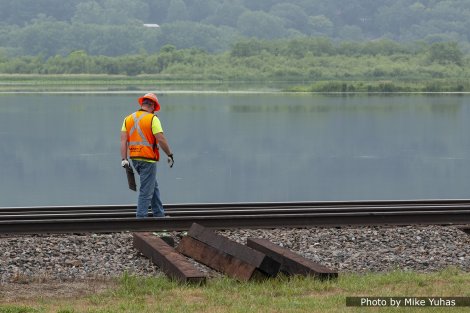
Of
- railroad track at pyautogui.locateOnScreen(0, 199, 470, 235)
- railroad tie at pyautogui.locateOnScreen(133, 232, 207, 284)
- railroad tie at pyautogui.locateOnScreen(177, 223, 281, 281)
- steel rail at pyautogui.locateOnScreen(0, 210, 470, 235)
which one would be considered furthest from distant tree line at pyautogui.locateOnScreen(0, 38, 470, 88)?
railroad tie at pyautogui.locateOnScreen(177, 223, 281, 281)

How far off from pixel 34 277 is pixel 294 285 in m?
2.77

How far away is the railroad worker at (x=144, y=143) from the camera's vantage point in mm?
13938

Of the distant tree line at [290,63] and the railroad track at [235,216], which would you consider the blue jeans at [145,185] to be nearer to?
the railroad track at [235,216]

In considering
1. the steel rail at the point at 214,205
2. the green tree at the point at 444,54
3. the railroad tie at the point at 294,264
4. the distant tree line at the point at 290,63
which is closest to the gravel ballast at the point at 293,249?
the railroad tie at the point at 294,264

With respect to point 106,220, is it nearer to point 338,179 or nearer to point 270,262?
point 270,262

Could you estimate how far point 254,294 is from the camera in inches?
399

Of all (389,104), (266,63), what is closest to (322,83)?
(266,63)

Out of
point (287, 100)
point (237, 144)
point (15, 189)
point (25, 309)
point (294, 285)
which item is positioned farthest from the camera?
point (287, 100)

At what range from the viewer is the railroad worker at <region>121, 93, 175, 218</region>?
13938mm

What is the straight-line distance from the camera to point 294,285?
10438mm

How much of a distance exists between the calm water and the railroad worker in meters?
20.7

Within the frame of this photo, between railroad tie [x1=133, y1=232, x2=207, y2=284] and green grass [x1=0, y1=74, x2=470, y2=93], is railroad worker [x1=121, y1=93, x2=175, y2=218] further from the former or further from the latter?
green grass [x1=0, y1=74, x2=470, y2=93]

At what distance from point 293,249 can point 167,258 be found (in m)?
2.22

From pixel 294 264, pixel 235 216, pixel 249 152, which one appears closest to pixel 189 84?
pixel 249 152
